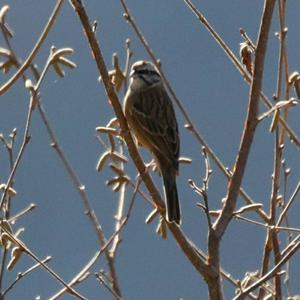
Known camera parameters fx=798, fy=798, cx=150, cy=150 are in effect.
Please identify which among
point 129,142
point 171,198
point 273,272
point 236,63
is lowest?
point 171,198

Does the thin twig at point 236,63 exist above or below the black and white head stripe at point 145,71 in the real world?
above

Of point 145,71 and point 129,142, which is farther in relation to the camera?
point 145,71

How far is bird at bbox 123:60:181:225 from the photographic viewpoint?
5.34 m

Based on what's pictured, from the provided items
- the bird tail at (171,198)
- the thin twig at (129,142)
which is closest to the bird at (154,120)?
the bird tail at (171,198)

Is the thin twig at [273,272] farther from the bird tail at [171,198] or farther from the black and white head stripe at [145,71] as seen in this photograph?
the black and white head stripe at [145,71]

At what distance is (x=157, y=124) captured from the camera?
5793mm

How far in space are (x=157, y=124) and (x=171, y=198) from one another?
1.08 metres

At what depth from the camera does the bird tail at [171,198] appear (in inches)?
163

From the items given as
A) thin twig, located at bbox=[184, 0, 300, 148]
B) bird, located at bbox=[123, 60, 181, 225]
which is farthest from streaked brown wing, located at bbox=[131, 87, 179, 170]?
thin twig, located at bbox=[184, 0, 300, 148]

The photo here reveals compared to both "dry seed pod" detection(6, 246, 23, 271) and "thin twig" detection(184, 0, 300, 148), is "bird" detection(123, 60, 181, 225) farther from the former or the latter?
"dry seed pod" detection(6, 246, 23, 271)

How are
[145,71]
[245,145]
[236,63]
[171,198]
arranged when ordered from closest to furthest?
[245,145]
[236,63]
[171,198]
[145,71]

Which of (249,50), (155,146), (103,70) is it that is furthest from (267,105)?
(155,146)

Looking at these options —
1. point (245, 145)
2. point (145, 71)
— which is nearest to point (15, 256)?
point (245, 145)

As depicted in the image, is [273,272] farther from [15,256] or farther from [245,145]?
[15,256]
